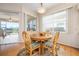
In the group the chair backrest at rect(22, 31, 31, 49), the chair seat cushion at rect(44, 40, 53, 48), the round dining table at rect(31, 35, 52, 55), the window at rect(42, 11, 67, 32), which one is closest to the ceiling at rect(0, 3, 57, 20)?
the window at rect(42, 11, 67, 32)

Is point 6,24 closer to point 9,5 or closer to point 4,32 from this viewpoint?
point 4,32

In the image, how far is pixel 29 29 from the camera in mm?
2096

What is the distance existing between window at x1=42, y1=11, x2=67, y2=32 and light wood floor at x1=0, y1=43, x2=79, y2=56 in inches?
15.8

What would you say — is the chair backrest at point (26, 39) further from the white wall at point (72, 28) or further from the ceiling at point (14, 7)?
the white wall at point (72, 28)

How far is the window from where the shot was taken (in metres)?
2.06

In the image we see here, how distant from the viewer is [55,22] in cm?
213

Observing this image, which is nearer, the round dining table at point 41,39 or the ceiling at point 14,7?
the ceiling at point 14,7

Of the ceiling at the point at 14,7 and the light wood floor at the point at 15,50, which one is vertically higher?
the ceiling at the point at 14,7

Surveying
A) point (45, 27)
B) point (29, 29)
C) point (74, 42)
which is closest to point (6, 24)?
point (29, 29)

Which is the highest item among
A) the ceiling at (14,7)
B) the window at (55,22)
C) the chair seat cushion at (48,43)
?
the ceiling at (14,7)

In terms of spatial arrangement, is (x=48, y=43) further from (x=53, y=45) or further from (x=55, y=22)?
(x=55, y=22)

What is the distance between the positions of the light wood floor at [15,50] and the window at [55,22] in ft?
1.32

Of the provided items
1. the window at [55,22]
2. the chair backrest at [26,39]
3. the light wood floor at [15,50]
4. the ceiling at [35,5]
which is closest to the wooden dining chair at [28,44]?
the chair backrest at [26,39]

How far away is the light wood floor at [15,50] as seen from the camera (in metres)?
1.97
